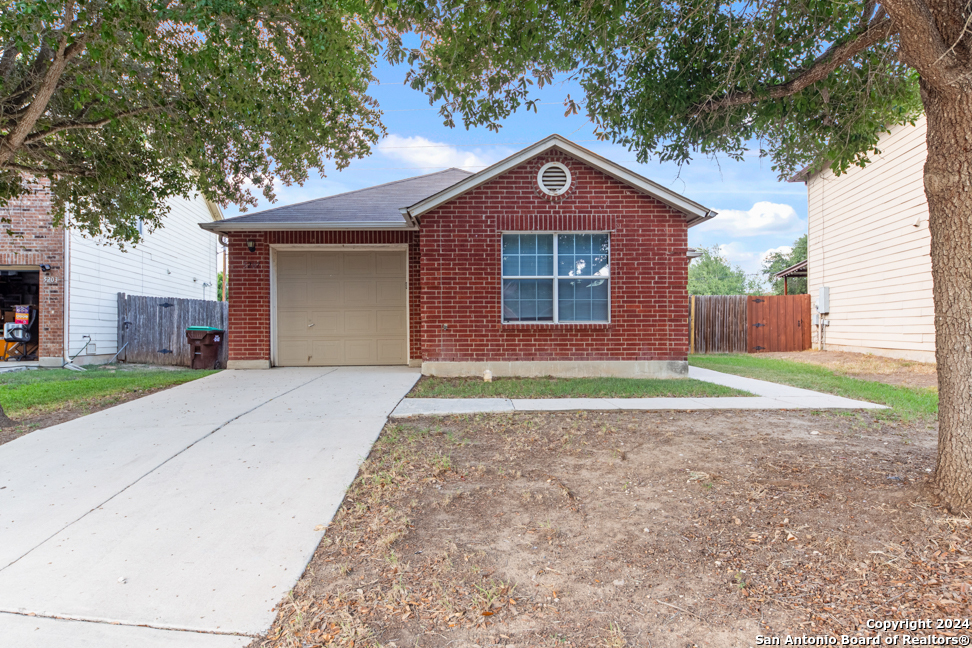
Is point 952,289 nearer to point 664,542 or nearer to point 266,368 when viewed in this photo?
point 664,542

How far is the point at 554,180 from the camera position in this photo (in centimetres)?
910

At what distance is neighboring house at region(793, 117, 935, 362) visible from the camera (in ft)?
37.5

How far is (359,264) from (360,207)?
1.27 meters

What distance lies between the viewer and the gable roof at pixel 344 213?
32.3 feet

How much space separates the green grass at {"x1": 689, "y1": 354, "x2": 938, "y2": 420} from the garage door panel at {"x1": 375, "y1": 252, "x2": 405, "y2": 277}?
23.5ft

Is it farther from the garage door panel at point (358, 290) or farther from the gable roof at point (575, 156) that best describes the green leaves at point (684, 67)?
the garage door panel at point (358, 290)

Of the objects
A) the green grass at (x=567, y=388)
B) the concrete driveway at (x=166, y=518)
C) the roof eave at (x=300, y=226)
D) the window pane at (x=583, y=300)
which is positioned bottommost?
the concrete driveway at (x=166, y=518)

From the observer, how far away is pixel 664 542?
279cm

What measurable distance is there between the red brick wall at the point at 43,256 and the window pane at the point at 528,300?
11354mm

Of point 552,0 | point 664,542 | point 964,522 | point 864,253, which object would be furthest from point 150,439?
point 864,253

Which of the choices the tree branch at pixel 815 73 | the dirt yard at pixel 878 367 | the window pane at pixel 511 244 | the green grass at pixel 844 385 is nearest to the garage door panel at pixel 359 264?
the window pane at pixel 511 244

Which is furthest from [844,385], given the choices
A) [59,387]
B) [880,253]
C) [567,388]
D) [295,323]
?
[59,387]

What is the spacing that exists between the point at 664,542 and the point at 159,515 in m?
3.07

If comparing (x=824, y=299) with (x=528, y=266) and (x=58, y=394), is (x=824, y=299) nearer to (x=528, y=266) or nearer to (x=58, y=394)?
(x=528, y=266)
